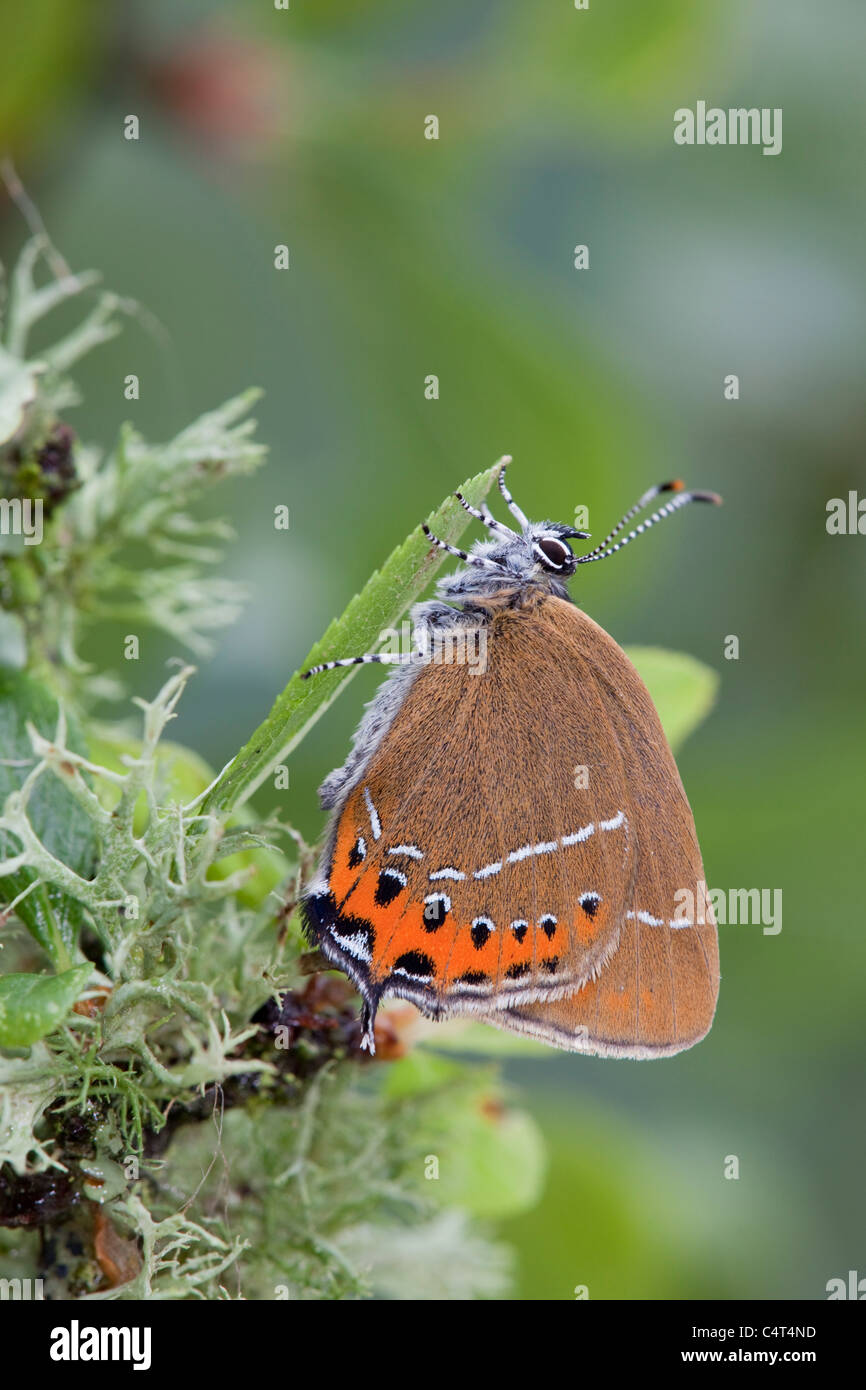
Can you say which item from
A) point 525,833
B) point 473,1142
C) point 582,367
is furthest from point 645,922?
point 582,367

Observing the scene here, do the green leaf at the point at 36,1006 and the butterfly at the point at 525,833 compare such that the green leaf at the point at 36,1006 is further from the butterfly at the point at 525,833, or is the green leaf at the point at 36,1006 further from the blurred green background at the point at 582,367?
the blurred green background at the point at 582,367

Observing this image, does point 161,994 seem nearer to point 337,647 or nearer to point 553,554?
point 337,647

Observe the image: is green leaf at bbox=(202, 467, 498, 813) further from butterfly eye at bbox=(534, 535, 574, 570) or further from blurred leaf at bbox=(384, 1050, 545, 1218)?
butterfly eye at bbox=(534, 535, 574, 570)

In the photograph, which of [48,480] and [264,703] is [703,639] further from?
[48,480]

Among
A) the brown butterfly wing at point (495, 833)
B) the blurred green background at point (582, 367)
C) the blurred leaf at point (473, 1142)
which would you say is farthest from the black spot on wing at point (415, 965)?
the blurred green background at point (582, 367)

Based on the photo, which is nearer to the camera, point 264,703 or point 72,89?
point 72,89

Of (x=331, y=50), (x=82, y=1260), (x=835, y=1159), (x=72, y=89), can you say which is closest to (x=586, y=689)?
(x=82, y=1260)
